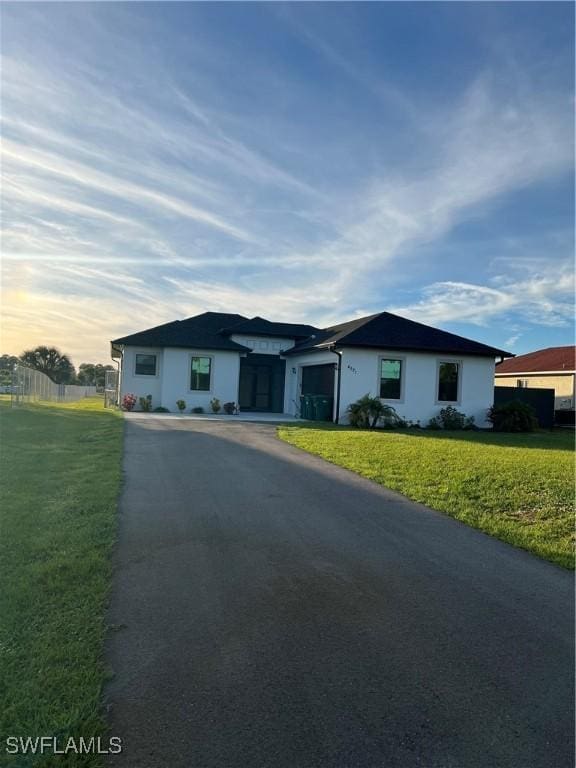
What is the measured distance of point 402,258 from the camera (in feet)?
60.7

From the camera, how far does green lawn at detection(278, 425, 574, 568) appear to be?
5938 mm

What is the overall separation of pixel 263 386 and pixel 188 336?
4.38 metres

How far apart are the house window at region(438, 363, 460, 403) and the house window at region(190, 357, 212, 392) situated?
9501 mm

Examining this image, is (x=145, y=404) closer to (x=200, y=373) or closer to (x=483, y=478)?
(x=200, y=373)

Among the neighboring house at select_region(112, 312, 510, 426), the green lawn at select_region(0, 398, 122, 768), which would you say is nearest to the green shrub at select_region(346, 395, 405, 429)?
the neighboring house at select_region(112, 312, 510, 426)

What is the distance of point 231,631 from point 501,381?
38829 mm

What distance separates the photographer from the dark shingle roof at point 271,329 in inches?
937

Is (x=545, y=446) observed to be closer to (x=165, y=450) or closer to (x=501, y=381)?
(x=165, y=450)

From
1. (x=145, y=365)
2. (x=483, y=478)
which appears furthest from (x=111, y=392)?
(x=483, y=478)

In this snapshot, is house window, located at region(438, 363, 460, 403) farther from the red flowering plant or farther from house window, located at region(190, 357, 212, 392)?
the red flowering plant

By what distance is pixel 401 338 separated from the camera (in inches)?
770

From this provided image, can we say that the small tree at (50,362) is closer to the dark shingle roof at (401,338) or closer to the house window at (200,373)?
the house window at (200,373)

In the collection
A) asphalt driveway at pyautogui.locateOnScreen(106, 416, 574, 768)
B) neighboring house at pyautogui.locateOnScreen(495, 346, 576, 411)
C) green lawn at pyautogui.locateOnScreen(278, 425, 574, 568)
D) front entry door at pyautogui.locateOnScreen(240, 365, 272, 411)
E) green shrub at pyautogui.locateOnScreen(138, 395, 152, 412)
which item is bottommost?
asphalt driveway at pyautogui.locateOnScreen(106, 416, 574, 768)

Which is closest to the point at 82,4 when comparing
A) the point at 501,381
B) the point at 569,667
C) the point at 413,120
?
the point at 413,120
